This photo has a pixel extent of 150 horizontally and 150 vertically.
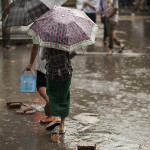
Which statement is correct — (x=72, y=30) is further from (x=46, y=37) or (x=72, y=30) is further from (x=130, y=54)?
(x=130, y=54)

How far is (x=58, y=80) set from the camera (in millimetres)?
5594

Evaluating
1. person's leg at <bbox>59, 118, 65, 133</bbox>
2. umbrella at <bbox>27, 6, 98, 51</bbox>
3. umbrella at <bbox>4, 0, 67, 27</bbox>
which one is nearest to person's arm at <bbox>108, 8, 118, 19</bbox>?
umbrella at <bbox>4, 0, 67, 27</bbox>

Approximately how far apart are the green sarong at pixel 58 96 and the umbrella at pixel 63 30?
0.64 meters

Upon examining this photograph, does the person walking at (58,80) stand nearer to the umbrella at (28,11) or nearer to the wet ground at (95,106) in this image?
the wet ground at (95,106)

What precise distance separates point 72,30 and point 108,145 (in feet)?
4.86

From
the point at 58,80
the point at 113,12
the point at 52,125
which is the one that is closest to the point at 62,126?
the point at 52,125

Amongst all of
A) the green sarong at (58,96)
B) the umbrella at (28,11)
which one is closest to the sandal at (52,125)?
the green sarong at (58,96)

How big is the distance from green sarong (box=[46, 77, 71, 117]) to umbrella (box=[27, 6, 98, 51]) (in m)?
0.64

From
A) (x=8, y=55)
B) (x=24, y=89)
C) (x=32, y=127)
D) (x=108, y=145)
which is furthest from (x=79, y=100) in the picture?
(x=8, y=55)

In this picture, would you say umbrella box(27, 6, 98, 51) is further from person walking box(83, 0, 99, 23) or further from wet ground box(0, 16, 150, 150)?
person walking box(83, 0, 99, 23)

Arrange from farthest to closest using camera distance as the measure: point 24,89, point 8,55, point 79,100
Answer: point 8,55 < point 79,100 < point 24,89

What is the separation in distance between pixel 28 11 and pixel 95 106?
2085mm

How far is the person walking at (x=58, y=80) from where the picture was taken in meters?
5.55

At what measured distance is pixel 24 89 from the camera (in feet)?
22.6
